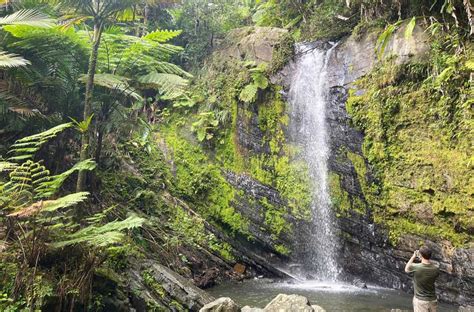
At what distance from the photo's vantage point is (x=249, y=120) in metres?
10.8

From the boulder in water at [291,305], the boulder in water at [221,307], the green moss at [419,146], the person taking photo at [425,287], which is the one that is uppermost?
the green moss at [419,146]

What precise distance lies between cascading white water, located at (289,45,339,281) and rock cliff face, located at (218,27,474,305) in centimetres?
25

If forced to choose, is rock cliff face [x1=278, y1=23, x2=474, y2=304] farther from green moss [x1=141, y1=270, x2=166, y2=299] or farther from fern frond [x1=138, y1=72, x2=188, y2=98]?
green moss [x1=141, y1=270, x2=166, y2=299]

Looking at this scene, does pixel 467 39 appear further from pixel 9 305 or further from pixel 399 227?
pixel 9 305

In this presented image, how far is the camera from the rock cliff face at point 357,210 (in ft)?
21.9

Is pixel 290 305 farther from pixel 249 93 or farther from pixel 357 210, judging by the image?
pixel 249 93

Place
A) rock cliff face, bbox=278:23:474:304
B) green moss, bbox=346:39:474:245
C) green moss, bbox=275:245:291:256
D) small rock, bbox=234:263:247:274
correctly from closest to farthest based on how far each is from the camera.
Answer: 1. rock cliff face, bbox=278:23:474:304
2. green moss, bbox=346:39:474:245
3. small rock, bbox=234:263:247:274
4. green moss, bbox=275:245:291:256

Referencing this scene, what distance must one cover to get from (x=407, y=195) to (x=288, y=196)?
2.98 m

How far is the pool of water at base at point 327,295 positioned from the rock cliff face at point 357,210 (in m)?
0.39

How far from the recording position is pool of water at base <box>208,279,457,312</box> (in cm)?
627

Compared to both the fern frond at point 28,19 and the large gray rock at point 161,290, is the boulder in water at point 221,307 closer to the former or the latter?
the large gray rock at point 161,290

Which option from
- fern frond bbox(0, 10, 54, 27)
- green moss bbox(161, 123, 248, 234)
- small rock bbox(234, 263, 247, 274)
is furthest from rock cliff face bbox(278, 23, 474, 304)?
fern frond bbox(0, 10, 54, 27)

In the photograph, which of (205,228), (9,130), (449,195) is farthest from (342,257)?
(9,130)

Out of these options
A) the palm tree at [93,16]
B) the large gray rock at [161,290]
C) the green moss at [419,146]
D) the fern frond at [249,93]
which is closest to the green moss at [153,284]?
the large gray rock at [161,290]
